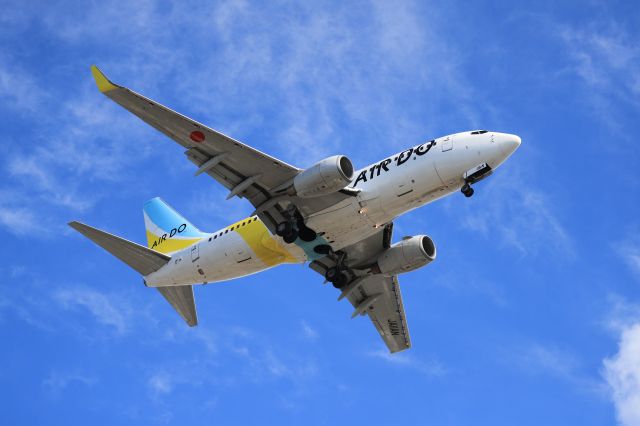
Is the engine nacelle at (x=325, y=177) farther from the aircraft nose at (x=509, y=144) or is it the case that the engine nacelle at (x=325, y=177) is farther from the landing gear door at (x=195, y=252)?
the landing gear door at (x=195, y=252)

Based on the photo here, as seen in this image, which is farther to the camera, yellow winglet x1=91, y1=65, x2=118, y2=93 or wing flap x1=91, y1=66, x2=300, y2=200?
wing flap x1=91, y1=66, x2=300, y2=200

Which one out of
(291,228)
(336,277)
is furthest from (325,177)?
(336,277)

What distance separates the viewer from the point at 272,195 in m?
45.6

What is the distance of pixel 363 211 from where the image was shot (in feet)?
148

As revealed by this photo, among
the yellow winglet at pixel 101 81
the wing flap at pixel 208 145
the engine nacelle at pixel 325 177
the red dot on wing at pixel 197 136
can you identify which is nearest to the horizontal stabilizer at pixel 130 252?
the wing flap at pixel 208 145

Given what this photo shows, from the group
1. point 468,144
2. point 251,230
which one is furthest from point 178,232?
point 468,144

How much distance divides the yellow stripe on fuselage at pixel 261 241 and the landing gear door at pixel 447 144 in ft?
31.7

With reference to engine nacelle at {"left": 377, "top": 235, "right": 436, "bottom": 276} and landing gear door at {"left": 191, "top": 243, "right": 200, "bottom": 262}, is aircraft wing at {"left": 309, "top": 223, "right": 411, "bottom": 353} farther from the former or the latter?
landing gear door at {"left": 191, "top": 243, "right": 200, "bottom": 262}

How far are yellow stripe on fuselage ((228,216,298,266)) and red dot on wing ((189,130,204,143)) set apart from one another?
603 centimetres

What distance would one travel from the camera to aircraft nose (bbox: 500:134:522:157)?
43688mm

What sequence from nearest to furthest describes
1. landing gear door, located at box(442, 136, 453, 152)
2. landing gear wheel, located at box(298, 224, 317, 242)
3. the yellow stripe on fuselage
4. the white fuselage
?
the white fuselage, landing gear door, located at box(442, 136, 453, 152), landing gear wheel, located at box(298, 224, 317, 242), the yellow stripe on fuselage

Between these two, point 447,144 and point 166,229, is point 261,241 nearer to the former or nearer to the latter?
point 166,229

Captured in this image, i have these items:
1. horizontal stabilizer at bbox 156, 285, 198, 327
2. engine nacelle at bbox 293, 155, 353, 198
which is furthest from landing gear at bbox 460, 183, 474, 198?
horizontal stabilizer at bbox 156, 285, 198, 327

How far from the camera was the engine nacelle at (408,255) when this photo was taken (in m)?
49.2
